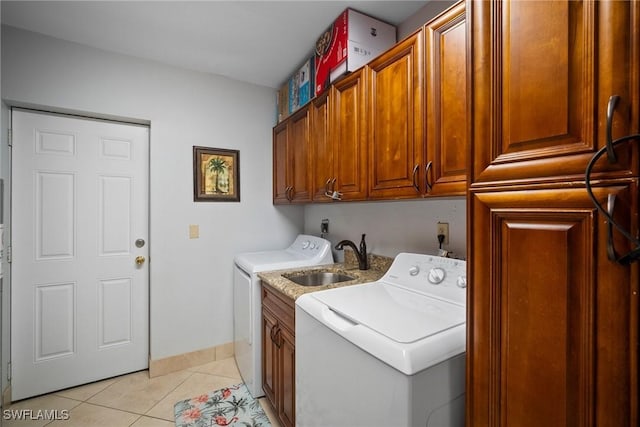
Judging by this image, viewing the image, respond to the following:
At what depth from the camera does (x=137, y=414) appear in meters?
1.79

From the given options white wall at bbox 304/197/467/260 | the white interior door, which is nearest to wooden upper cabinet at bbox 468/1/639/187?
white wall at bbox 304/197/467/260

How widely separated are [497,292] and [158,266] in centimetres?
231

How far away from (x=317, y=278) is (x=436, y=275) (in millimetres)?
921

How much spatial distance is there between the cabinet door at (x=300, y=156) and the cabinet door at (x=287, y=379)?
0.96 metres

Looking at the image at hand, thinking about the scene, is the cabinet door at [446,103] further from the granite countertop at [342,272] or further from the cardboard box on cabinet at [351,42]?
the granite countertop at [342,272]

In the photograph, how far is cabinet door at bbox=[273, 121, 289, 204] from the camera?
7.93ft

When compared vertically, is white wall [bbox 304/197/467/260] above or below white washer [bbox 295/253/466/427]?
above

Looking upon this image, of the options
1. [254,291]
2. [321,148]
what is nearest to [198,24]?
[321,148]

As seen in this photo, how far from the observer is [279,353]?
161 centimetres

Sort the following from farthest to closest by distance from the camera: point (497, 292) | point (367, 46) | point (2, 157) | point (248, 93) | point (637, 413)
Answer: point (248, 93), point (2, 157), point (367, 46), point (497, 292), point (637, 413)

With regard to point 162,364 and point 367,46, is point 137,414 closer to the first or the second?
point 162,364

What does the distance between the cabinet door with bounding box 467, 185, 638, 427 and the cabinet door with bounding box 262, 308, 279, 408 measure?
1188mm

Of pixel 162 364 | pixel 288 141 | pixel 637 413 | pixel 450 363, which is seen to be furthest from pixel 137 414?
pixel 637 413

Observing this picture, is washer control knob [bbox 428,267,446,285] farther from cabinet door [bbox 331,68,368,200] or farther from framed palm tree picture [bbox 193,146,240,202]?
framed palm tree picture [bbox 193,146,240,202]
